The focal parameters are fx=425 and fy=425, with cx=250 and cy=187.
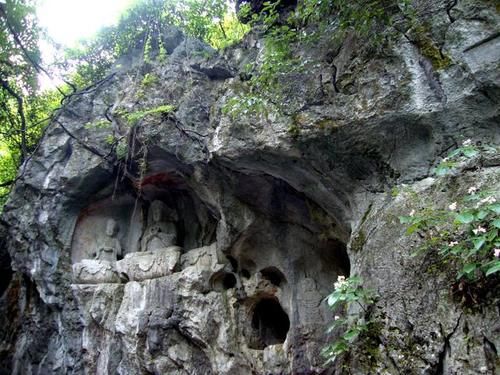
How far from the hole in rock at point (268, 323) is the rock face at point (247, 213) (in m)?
0.03

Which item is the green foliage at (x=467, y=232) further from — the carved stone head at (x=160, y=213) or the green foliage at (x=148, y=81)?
the carved stone head at (x=160, y=213)

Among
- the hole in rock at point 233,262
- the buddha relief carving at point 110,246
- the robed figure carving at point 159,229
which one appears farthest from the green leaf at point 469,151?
the buddha relief carving at point 110,246

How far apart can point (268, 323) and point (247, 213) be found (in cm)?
194

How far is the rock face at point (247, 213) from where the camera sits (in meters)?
3.76

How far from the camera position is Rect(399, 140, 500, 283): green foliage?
2.78m

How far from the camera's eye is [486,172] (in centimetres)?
354

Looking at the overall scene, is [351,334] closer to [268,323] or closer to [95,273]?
[268,323]

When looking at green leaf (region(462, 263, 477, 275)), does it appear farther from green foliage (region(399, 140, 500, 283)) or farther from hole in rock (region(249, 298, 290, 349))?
hole in rock (region(249, 298, 290, 349))

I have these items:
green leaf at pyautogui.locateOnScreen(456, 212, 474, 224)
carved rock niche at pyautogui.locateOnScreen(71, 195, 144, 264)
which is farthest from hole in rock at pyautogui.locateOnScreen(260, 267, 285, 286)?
green leaf at pyautogui.locateOnScreen(456, 212, 474, 224)

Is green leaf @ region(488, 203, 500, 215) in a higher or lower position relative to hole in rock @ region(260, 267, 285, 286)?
lower

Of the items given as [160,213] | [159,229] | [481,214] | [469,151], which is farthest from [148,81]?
[481,214]

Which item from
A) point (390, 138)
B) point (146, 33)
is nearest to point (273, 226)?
point (390, 138)

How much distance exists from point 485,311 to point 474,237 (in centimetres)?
54

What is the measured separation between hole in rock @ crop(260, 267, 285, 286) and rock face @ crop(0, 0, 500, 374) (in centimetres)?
2
